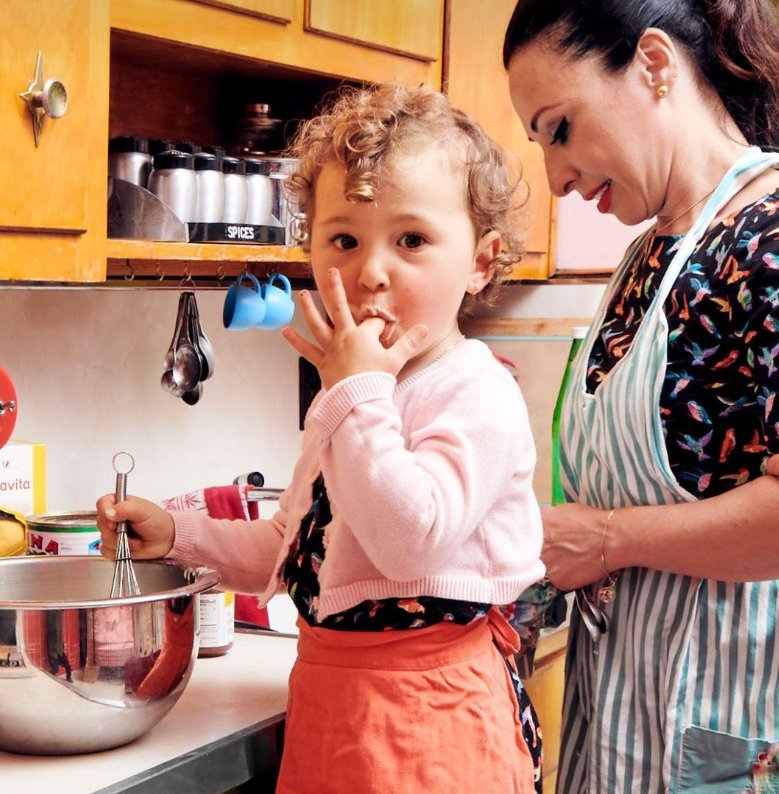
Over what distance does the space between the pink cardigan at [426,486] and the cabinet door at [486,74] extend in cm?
83

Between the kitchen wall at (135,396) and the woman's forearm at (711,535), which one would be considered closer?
the woman's forearm at (711,535)

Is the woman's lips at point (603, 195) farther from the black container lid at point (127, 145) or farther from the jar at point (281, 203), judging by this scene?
the black container lid at point (127, 145)

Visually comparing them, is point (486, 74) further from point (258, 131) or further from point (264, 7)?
point (264, 7)

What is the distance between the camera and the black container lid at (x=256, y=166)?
1.65m

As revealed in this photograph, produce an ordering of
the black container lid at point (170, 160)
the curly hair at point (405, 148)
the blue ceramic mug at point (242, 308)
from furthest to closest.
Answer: the blue ceramic mug at point (242, 308) < the black container lid at point (170, 160) < the curly hair at point (405, 148)

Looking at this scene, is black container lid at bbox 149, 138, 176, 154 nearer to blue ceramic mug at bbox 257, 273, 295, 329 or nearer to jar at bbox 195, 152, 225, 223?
jar at bbox 195, 152, 225, 223

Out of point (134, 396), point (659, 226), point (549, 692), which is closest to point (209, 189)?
point (134, 396)

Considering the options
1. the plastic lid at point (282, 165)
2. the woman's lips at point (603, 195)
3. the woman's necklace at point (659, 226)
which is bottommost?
the woman's necklace at point (659, 226)

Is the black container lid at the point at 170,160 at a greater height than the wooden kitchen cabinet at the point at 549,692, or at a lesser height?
greater

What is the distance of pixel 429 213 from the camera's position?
1.06 metres

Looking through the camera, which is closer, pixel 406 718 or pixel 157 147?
pixel 406 718

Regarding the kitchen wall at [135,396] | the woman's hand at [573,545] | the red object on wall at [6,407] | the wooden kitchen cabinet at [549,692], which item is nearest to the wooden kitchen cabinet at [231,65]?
the kitchen wall at [135,396]

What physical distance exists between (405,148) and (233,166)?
60 centimetres

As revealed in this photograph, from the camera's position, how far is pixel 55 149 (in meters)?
1.27
